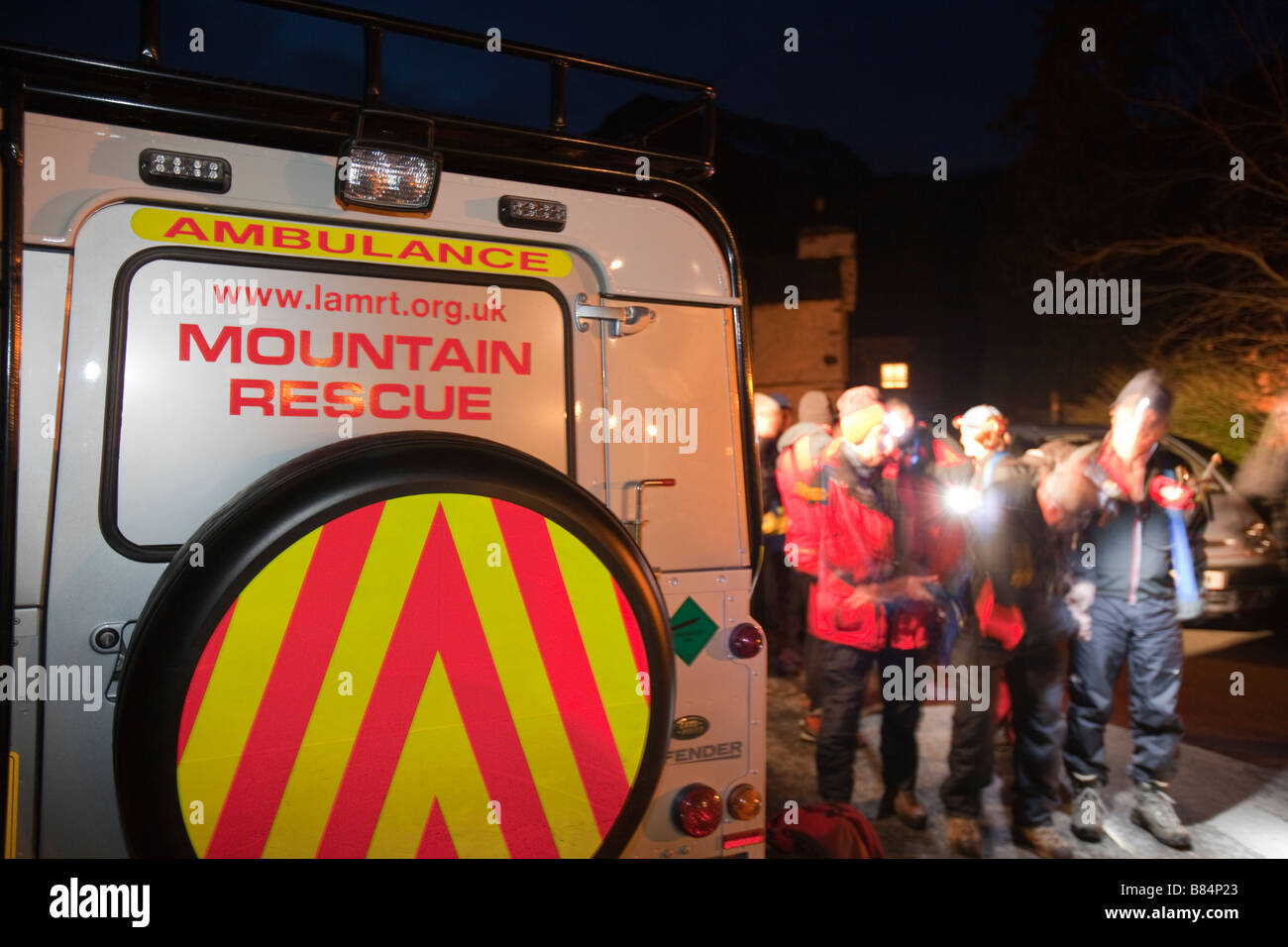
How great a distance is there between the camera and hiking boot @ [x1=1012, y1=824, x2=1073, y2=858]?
3.86m

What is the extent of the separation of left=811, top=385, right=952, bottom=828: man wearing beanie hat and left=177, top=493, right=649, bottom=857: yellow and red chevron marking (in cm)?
215

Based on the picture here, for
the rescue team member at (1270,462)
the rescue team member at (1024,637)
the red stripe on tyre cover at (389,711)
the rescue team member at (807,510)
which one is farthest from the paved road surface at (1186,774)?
the red stripe on tyre cover at (389,711)

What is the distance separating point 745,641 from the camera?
101 inches

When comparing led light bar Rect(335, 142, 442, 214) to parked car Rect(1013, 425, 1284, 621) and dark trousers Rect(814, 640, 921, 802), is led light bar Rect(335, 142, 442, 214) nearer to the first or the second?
dark trousers Rect(814, 640, 921, 802)

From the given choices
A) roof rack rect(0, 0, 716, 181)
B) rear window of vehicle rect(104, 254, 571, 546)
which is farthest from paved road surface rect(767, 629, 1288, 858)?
roof rack rect(0, 0, 716, 181)

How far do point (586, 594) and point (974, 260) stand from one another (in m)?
32.5

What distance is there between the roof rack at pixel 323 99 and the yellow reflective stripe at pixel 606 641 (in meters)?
1.17

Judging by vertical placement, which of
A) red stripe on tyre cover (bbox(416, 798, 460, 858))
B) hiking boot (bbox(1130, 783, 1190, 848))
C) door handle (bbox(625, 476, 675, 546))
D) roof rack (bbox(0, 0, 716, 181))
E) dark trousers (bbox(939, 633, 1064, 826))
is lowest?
hiking boot (bbox(1130, 783, 1190, 848))

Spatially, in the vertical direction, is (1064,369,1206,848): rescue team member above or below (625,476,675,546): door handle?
below

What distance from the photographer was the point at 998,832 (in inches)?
161

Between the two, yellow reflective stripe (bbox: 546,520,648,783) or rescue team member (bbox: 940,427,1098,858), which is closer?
yellow reflective stripe (bbox: 546,520,648,783)

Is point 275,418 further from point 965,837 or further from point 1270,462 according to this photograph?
point 1270,462

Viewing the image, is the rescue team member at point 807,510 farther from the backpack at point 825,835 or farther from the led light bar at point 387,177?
the led light bar at point 387,177

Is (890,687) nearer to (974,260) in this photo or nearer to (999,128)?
(999,128)
